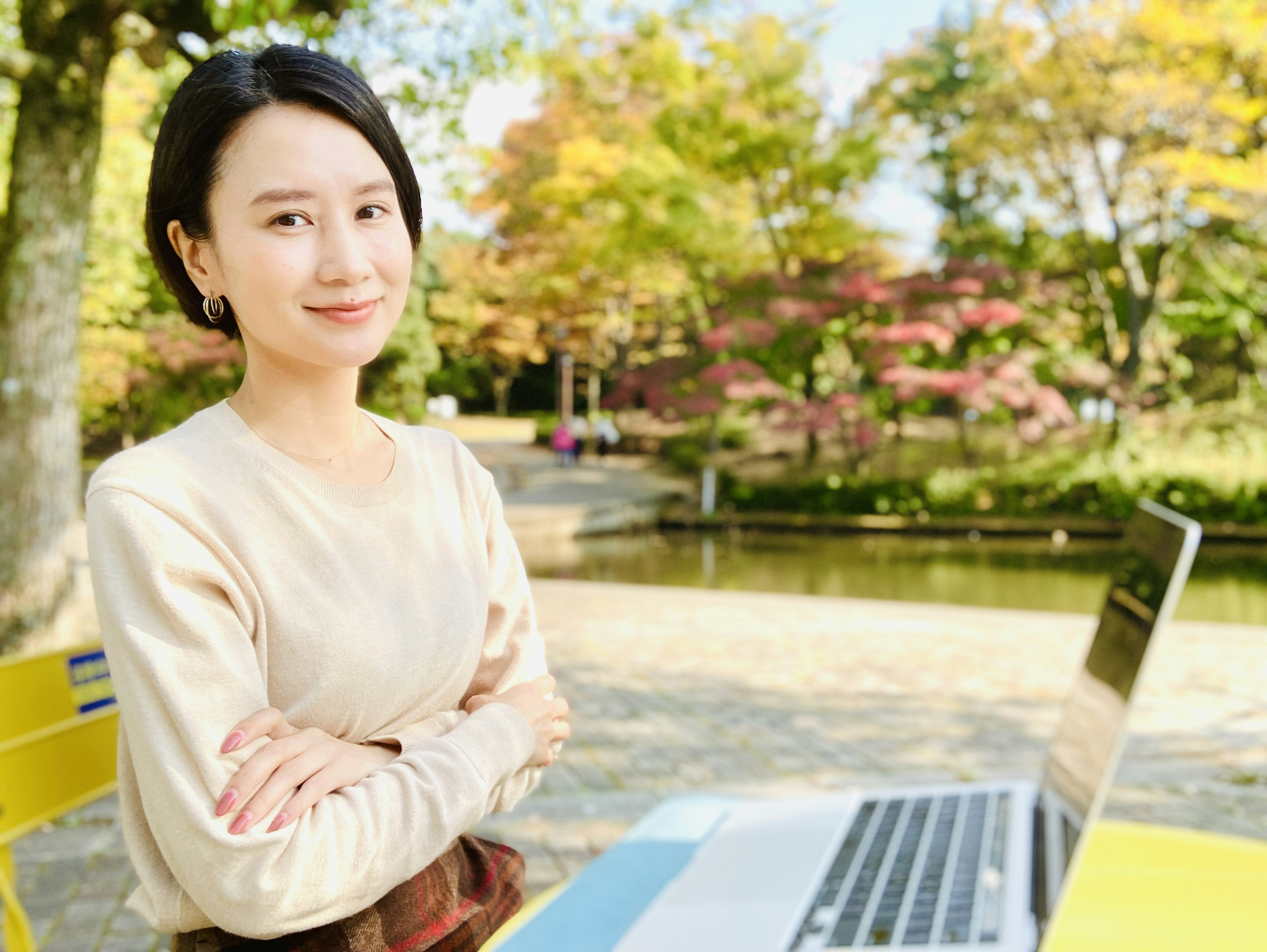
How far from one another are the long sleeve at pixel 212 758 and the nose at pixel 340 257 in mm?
223

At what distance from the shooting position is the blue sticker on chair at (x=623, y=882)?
1.18 m

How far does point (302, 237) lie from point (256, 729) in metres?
0.39

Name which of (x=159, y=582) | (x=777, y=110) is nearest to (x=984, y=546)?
(x=777, y=110)

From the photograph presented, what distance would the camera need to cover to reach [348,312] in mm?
913

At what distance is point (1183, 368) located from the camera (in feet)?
62.0

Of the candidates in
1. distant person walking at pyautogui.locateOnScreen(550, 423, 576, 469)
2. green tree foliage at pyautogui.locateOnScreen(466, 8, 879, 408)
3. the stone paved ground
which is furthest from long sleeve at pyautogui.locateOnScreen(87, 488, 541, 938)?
distant person walking at pyautogui.locateOnScreen(550, 423, 576, 469)

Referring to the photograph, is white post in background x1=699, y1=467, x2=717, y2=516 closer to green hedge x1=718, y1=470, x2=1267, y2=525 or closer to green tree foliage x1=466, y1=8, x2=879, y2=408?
green hedge x1=718, y1=470, x2=1267, y2=525

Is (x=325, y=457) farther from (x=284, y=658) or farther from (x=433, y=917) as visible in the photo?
(x=433, y=917)

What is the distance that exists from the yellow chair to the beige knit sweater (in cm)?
63

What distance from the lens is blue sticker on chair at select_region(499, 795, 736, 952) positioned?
118 centimetres

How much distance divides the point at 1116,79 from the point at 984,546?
6120mm

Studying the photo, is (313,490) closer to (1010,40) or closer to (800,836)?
(800,836)

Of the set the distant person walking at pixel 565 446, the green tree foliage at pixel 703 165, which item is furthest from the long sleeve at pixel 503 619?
the distant person walking at pixel 565 446

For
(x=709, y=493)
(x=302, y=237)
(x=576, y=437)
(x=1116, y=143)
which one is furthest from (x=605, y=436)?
(x=302, y=237)
